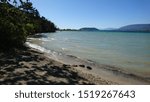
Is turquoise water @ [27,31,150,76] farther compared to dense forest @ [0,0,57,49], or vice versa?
turquoise water @ [27,31,150,76]

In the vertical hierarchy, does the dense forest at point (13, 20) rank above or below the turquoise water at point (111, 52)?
above

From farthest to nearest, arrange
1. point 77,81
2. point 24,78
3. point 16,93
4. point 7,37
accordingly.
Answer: point 7,37 < point 77,81 < point 24,78 < point 16,93

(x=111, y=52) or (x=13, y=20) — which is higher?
(x=13, y=20)

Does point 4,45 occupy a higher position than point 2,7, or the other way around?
point 2,7

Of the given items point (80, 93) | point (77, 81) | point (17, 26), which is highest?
point (17, 26)

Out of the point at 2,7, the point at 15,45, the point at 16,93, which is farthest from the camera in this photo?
the point at 15,45

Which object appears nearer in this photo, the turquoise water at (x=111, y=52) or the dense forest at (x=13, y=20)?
the dense forest at (x=13, y=20)

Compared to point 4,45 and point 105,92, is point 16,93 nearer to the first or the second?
point 105,92

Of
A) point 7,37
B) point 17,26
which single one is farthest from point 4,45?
point 17,26

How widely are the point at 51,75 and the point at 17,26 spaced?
10.1 m

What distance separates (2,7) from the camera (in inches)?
534

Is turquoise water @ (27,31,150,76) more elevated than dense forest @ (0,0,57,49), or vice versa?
dense forest @ (0,0,57,49)

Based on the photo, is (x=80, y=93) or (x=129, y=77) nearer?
(x=80, y=93)

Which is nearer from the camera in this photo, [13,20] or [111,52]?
[13,20]
